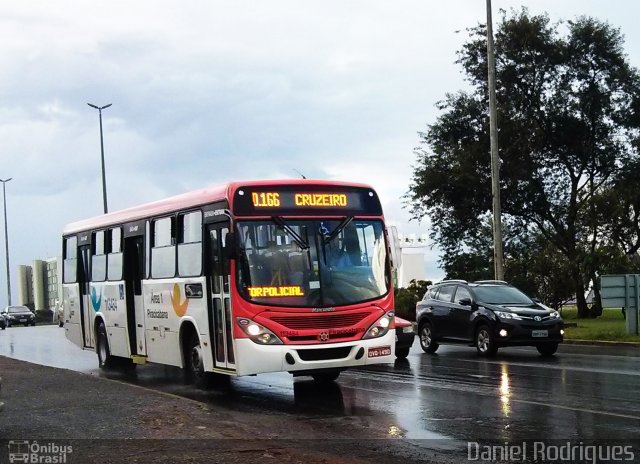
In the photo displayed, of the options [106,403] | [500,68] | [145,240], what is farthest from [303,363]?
[500,68]

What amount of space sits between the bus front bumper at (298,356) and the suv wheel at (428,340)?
9.00 meters

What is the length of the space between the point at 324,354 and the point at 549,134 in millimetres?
26928

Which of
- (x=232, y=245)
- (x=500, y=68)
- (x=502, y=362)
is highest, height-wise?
(x=500, y=68)

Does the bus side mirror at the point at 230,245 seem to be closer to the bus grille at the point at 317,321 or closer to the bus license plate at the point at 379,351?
the bus grille at the point at 317,321

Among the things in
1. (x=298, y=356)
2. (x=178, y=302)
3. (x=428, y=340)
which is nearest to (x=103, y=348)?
(x=178, y=302)

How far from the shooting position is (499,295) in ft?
67.4

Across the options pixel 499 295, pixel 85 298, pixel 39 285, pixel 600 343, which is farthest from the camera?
pixel 39 285

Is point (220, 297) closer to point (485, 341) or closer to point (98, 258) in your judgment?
point (98, 258)

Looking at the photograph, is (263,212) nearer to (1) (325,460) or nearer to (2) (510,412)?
(2) (510,412)

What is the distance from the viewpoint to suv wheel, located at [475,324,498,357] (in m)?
19.5

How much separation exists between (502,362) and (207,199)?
308 inches

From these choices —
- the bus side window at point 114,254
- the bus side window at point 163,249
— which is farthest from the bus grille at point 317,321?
the bus side window at point 114,254

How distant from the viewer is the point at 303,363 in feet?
40.8

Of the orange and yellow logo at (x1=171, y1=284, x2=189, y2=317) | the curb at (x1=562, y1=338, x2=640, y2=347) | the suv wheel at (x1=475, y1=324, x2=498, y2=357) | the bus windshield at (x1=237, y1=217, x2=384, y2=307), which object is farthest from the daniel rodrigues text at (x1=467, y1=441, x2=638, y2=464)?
the curb at (x1=562, y1=338, x2=640, y2=347)
